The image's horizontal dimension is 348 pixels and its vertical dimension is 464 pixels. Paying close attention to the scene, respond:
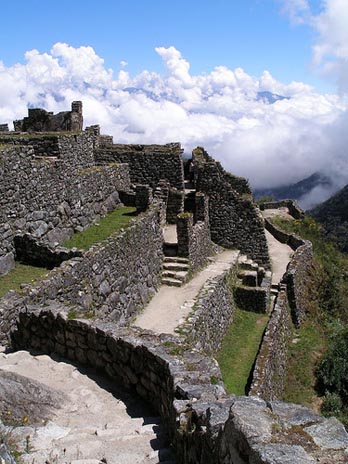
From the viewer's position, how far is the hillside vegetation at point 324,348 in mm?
17438

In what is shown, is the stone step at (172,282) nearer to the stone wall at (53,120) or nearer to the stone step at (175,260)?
the stone step at (175,260)

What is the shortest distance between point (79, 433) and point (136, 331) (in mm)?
2052

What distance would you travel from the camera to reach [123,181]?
22609mm

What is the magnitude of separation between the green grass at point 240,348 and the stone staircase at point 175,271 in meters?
2.73

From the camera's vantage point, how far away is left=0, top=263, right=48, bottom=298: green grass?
40.2 feet

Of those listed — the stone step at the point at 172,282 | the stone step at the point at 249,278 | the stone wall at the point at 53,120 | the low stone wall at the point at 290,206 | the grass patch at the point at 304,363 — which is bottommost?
the grass patch at the point at 304,363

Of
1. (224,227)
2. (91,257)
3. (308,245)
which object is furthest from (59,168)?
(308,245)

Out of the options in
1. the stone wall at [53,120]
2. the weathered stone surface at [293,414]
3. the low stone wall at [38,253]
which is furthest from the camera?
the stone wall at [53,120]

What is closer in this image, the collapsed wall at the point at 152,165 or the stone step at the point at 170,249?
the stone step at the point at 170,249

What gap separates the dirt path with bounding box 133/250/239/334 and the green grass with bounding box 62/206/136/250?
2.77 meters

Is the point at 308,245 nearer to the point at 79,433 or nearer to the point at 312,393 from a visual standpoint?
the point at 312,393

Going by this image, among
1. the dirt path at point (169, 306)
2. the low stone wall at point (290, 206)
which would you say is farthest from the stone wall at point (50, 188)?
the low stone wall at point (290, 206)

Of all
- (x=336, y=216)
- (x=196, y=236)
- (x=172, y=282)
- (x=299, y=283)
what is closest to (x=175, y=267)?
(x=172, y=282)

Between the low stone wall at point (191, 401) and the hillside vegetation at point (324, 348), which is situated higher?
the low stone wall at point (191, 401)
